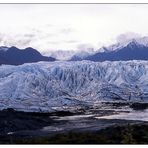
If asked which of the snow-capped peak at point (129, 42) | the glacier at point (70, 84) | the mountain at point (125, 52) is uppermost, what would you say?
the snow-capped peak at point (129, 42)

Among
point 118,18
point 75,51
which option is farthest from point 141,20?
point 75,51

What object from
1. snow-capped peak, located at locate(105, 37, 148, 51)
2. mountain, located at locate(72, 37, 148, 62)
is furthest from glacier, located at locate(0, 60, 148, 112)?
snow-capped peak, located at locate(105, 37, 148, 51)

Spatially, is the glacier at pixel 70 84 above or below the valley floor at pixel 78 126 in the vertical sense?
above

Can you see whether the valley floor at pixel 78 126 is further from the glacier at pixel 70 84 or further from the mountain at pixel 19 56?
→ the mountain at pixel 19 56

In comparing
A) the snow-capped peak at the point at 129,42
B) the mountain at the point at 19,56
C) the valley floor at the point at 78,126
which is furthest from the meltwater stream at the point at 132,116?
the mountain at the point at 19,56

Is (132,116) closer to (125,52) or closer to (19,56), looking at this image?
(125,52)

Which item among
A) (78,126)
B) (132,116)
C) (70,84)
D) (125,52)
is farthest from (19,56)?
(132,116)

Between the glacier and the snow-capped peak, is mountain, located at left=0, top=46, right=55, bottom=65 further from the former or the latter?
the snow-capped peak
